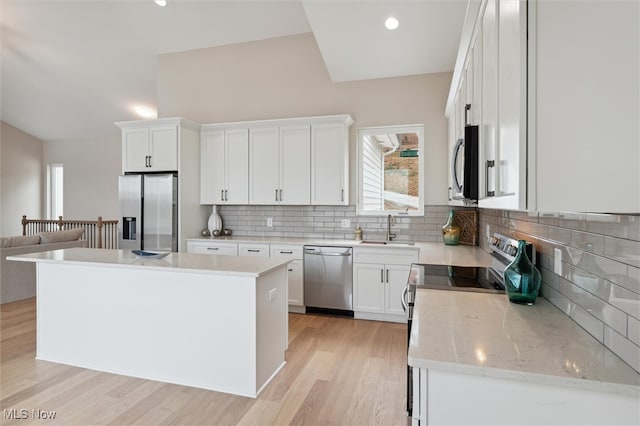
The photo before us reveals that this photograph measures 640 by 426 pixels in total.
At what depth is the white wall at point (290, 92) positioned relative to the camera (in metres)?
4.34

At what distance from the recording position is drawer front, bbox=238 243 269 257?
4355 millimetres

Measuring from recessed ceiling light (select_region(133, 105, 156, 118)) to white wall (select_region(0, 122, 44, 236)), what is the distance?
3.79m

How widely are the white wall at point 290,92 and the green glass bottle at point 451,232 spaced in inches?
14.0

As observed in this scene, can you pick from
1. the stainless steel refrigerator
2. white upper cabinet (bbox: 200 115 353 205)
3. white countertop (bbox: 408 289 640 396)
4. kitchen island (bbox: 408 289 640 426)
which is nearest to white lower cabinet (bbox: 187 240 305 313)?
the stainless steel refrigerator

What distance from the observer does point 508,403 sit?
96 centimetres

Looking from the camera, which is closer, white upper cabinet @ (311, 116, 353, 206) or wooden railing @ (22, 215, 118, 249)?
white upper cabinet @ (311, 116, 353, 206)

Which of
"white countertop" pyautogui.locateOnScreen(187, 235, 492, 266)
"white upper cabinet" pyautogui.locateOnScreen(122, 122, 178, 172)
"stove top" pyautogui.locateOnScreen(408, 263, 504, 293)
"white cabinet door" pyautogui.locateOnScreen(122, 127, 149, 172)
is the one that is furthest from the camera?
"white cabinet door" pyautogui.locateOnScreen(122, 127, 149, 172)

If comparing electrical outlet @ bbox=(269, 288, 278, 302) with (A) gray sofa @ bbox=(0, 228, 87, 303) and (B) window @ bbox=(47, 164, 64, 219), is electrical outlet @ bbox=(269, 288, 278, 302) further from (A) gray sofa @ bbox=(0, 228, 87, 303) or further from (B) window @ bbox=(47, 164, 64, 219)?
(B) window @ bbox=(47, 164, 64, 219)

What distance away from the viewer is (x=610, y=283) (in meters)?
1.06

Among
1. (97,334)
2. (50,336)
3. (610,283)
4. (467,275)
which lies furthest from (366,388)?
(50,336)

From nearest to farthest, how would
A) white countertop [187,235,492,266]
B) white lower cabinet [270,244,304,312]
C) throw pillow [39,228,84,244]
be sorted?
1. white countertop [187,235,492,266]
2. white lower cabinet [270,244,304,312]
3. throw pillow [39,228,84,244]

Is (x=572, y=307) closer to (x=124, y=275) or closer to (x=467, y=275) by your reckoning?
(x=467, y=275)

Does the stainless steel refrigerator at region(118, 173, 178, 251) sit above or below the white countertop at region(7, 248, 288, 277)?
above

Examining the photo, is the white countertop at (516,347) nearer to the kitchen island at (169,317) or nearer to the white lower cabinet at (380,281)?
the kitchen island at (169,317)
